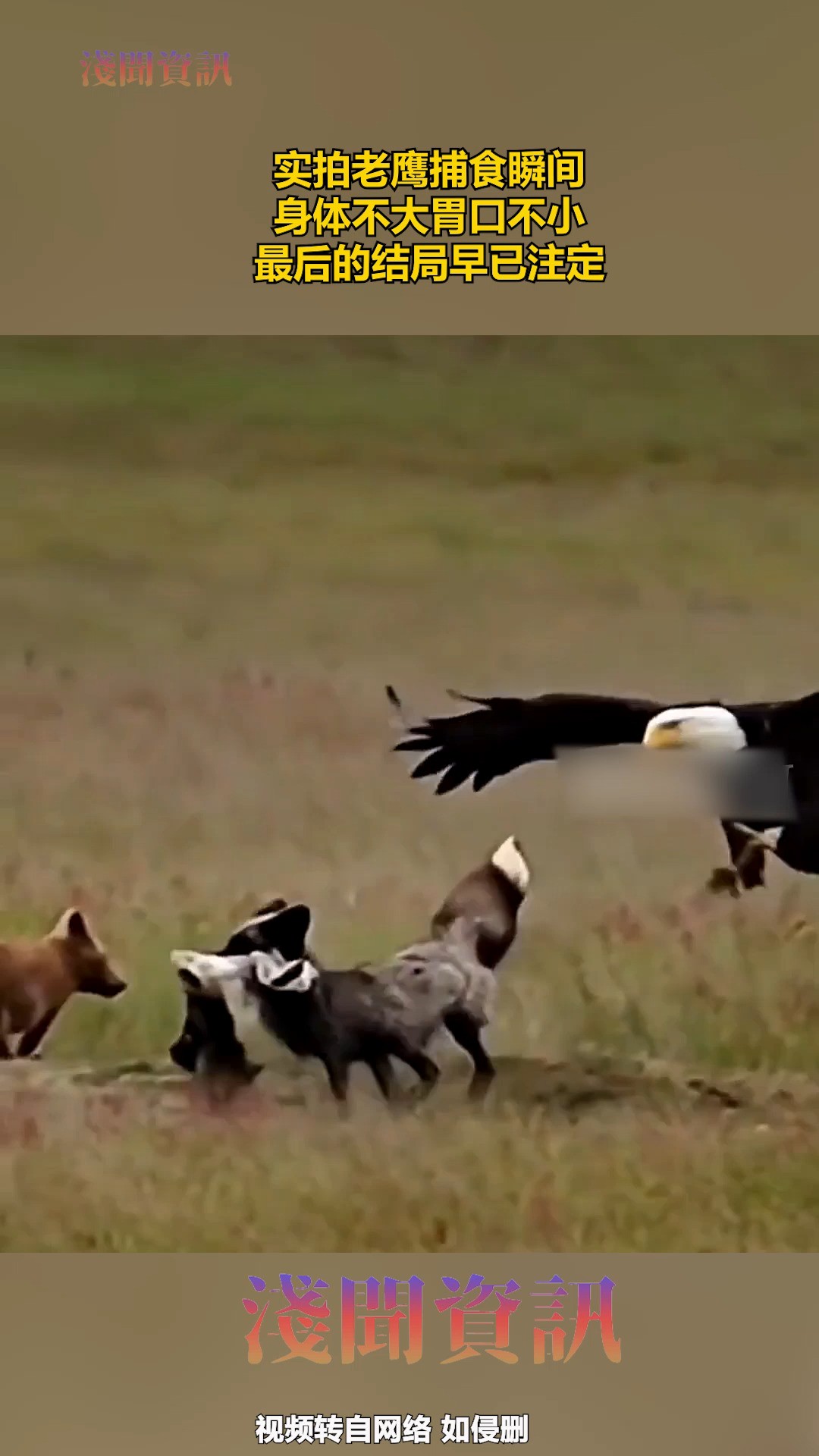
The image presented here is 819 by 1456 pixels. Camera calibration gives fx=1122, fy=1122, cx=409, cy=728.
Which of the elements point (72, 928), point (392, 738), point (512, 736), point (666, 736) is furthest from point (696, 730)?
point (72, 928)

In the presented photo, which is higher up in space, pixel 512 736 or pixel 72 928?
pixel 512 736

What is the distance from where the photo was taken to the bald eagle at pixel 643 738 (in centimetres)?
111

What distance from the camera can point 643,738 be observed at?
43.9 inches

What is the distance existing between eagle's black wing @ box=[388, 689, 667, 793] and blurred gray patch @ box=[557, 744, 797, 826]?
0.01 metres

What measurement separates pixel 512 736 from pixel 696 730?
18 cm

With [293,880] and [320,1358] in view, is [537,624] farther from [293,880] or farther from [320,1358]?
[320,1358]

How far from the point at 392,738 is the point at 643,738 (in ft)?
0.82

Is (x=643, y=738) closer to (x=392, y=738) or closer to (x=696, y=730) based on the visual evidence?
(x=696, y=730)

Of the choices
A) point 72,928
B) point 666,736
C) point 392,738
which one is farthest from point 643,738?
point 72,928

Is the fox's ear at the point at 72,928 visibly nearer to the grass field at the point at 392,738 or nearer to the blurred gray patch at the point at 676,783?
the grass field at the point at 392,738
